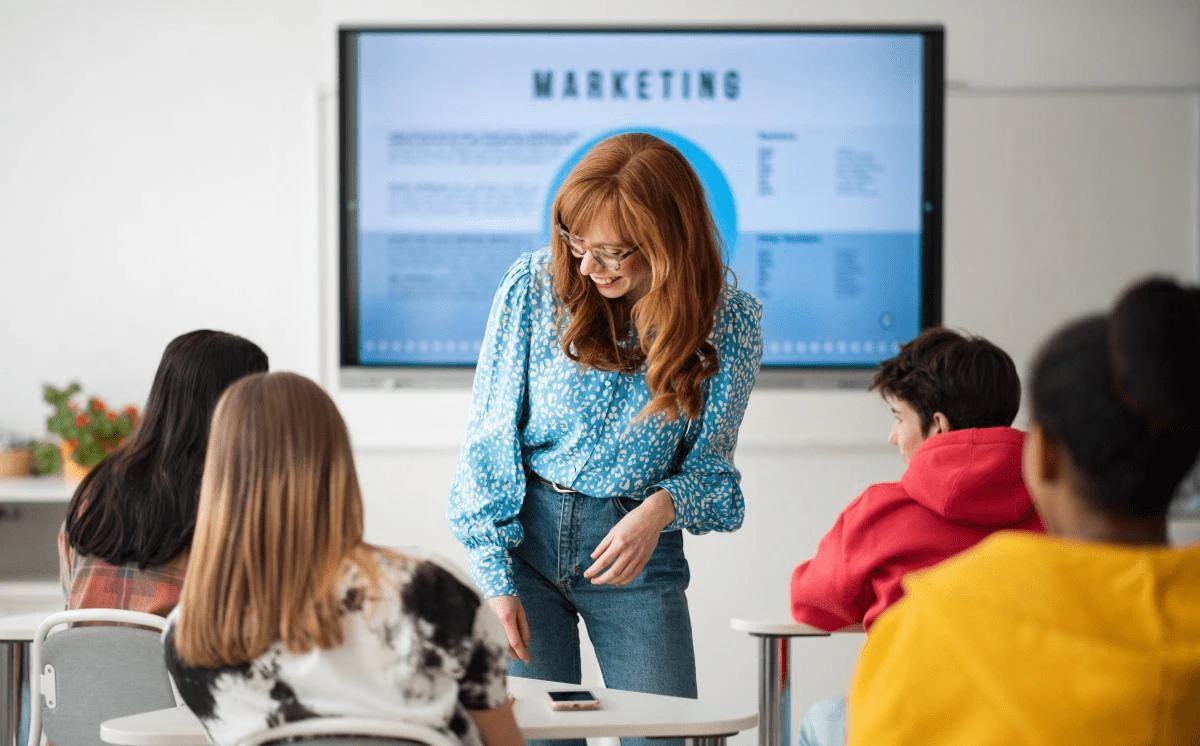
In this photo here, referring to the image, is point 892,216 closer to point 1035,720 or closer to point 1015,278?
point 1015,278

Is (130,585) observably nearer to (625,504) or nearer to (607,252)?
(625,504)

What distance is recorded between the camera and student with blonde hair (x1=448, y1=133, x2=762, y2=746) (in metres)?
1.92

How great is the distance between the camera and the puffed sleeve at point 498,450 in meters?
1.96

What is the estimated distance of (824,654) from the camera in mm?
4051

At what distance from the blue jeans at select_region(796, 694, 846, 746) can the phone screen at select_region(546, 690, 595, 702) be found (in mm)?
847

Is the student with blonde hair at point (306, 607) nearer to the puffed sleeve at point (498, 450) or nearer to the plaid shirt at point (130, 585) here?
the puffed sleeve at point (498, 450)

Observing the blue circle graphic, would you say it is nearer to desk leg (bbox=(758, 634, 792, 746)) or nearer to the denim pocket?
desk leg (bbox=(758, 634, 792, 746))

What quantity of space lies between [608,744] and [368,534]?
6.23ft

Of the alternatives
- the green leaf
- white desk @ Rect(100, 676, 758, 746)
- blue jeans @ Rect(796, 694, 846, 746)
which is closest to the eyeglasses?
white desk @ Rect(100, 676, 758, 746)

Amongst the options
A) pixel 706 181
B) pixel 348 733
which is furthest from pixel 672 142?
pixel 348 733

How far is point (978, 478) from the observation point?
206 centimetres

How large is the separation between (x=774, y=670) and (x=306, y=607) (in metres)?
1.32

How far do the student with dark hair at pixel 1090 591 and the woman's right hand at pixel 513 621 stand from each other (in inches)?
32.9


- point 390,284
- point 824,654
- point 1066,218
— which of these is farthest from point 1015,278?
point 390,284
